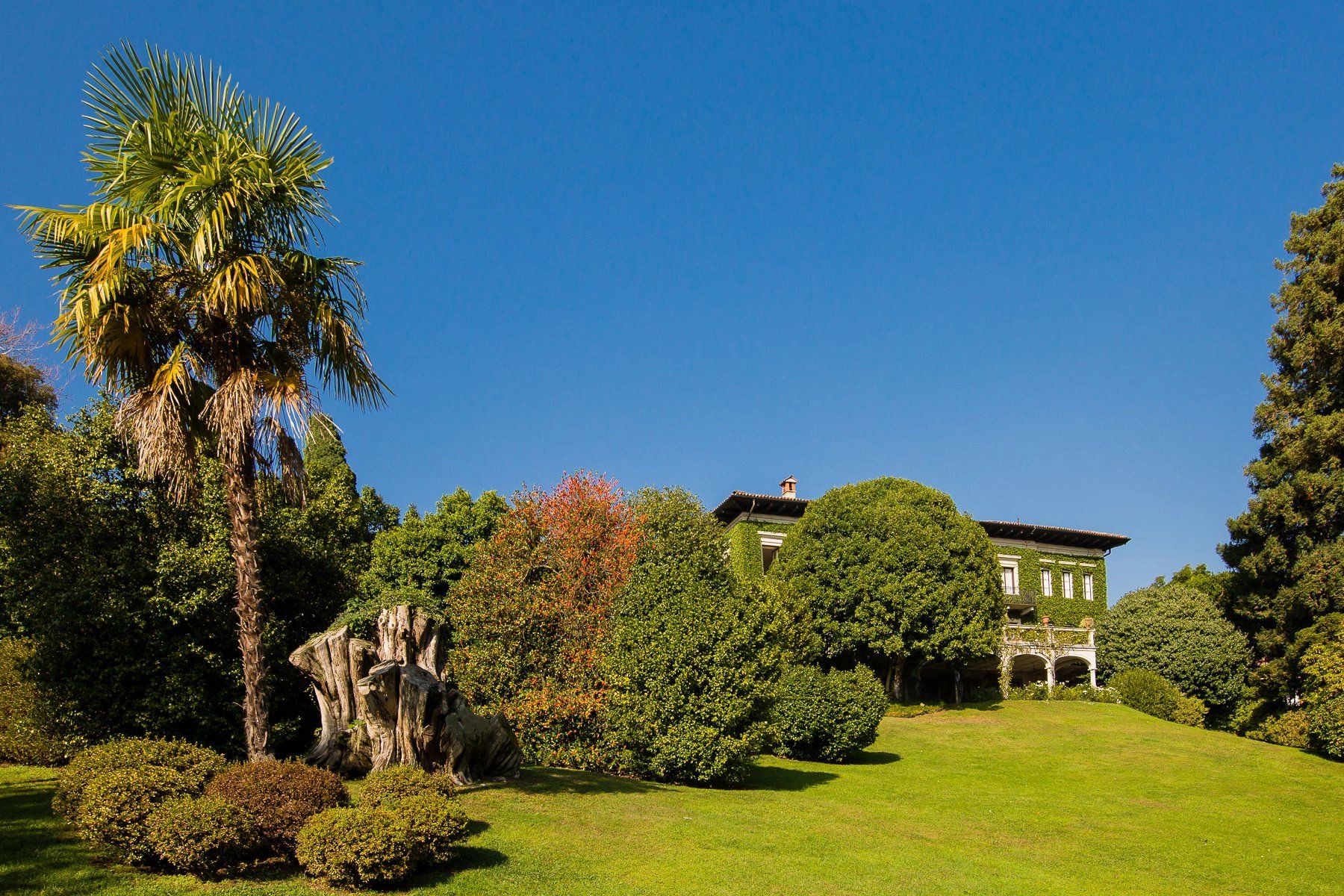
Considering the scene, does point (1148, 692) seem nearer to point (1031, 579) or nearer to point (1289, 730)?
point (1289, 730)

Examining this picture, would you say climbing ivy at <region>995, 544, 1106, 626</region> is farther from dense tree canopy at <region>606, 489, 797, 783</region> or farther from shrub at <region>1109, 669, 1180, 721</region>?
dense tree canopy at <region>606, 489, 797, 783</region>

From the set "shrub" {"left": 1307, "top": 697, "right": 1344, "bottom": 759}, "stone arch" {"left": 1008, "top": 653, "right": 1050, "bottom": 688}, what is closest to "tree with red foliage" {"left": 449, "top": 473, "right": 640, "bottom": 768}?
"shrub" {"left": 1307, "top": 697, "right": 1344, "bottom": 759}

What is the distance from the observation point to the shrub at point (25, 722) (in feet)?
49.0

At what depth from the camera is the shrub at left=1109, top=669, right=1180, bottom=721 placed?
35062mm

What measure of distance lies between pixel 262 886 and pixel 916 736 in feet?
79.4

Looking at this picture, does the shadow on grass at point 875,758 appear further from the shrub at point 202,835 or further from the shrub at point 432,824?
the shrub at point 202,835

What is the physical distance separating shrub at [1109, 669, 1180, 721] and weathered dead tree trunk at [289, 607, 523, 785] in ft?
98.9

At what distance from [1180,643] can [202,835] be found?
38.1 metres

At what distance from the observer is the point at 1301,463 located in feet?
101

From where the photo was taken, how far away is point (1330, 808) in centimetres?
2042

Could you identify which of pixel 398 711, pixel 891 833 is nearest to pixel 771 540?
pixel 891 833

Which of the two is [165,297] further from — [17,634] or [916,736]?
[916,736]

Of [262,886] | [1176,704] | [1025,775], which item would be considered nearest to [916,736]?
[1025,775]

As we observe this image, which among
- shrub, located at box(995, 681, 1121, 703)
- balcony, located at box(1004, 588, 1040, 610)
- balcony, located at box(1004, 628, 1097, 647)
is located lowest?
shrub, located at box(995, 681, 1121, 703)
